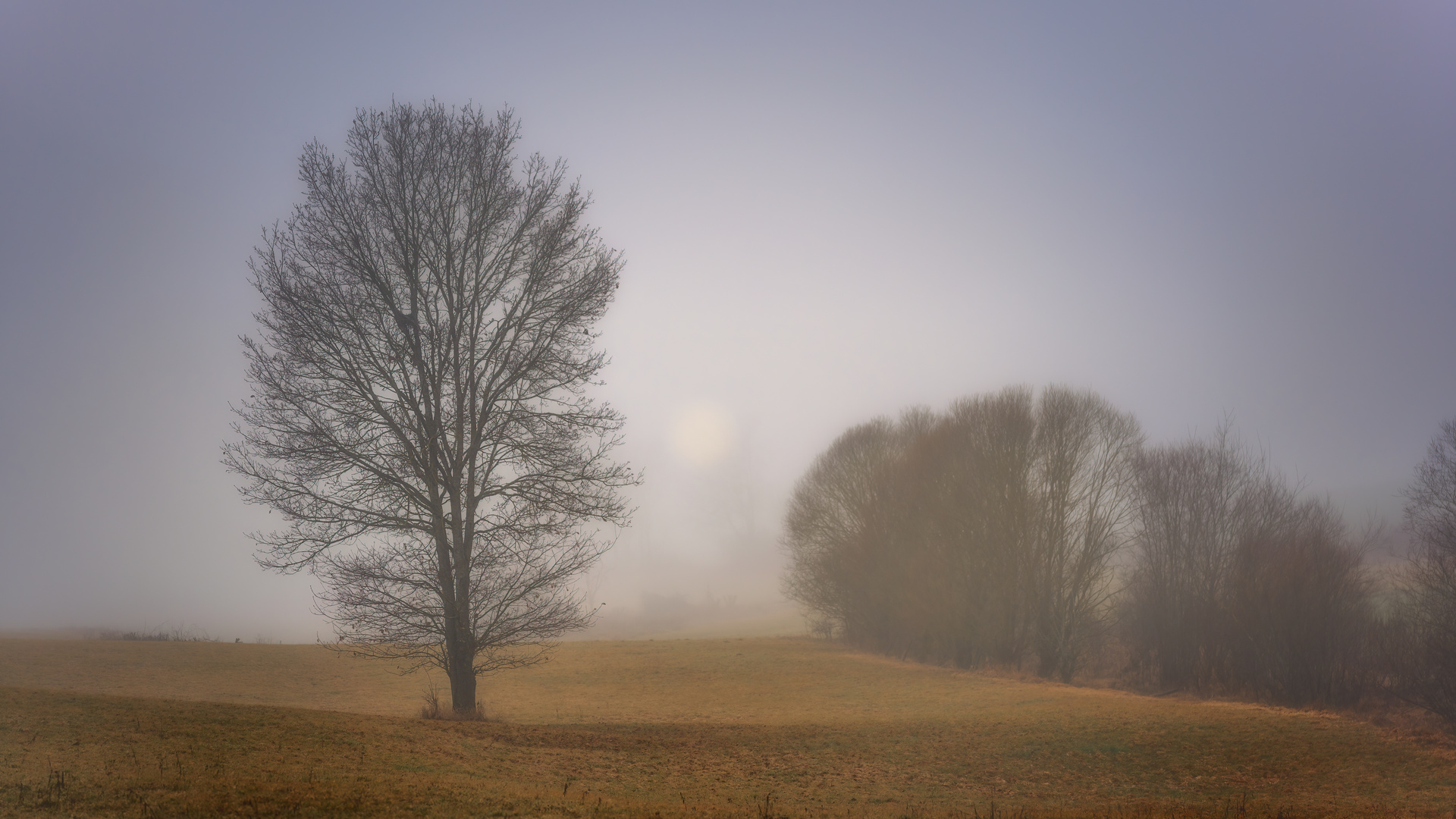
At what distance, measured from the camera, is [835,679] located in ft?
101

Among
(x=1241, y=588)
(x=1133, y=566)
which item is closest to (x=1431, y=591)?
(x=1241, y=588)

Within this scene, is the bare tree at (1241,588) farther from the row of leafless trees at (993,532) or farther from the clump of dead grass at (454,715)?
the clump of dead grass at (454,715)

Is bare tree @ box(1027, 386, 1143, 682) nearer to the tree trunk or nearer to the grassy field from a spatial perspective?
the grassy field

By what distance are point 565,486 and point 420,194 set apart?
6.88 metres

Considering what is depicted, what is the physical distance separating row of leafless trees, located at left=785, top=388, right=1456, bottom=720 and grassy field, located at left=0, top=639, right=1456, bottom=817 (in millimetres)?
11850

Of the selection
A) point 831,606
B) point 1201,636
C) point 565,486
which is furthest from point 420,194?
point 831,606

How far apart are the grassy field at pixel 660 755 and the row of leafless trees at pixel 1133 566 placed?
1185 cm

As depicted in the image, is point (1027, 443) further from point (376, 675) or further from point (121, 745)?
point (121, 745)

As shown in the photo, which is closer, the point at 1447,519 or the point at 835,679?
the point at 1447,519

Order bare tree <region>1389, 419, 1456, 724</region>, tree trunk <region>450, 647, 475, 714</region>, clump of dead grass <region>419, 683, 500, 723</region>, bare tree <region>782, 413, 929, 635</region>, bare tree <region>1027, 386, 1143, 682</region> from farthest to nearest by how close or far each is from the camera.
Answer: bare tree <region>782, 413, 929, 635</region>, bare tree <region>1027, 386, 1143, 682</region>, bare tree <region>1389, 419, 1456, 724</region>, tree trunk <region>450, 647, 475, 714</region>, clump of dead grass <region>419, 683, 500, 723</region>

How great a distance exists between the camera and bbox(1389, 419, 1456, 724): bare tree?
76.4ft

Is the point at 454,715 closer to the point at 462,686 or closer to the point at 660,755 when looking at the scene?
the point at 462,686

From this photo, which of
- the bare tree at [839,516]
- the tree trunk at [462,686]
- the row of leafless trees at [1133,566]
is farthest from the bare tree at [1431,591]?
the tree trunk at [462,686]

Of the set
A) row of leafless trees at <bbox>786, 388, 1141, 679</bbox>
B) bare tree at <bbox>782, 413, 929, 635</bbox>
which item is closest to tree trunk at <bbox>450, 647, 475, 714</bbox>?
row of leafless trees at <bbox>786, 388, 1141, 679</bbox>
